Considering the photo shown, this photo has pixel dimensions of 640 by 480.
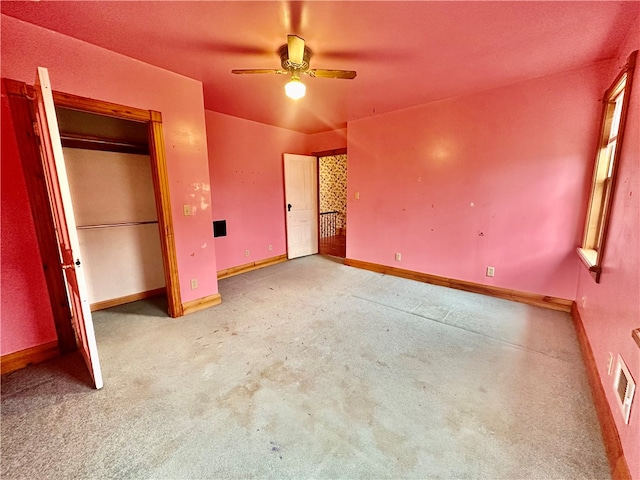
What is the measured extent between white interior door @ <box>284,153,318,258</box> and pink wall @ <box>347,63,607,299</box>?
121cm

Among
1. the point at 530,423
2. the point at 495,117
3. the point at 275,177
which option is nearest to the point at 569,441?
the point at 530,423

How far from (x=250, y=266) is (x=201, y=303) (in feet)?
5.18

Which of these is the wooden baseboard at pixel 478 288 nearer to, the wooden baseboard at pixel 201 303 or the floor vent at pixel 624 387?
the floor vent at pixel 624 387

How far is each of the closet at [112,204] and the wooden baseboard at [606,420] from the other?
434 cm

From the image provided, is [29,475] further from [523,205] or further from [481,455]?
[523,205]

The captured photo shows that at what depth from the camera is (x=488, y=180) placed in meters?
3.26

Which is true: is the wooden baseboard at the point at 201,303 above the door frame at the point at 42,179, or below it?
below

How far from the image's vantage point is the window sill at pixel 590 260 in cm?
206

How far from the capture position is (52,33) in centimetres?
197

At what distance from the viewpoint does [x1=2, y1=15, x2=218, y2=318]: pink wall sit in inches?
75.3

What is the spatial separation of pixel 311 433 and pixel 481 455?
A: 90 centimetres

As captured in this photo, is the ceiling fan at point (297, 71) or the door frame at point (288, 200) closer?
the ceiling fan at point (297, 71)

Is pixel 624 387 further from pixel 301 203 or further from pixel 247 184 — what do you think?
pixel 301 203

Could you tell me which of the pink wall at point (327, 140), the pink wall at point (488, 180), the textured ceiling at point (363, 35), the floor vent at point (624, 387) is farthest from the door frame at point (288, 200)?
the floor vent at point (624, 387)
